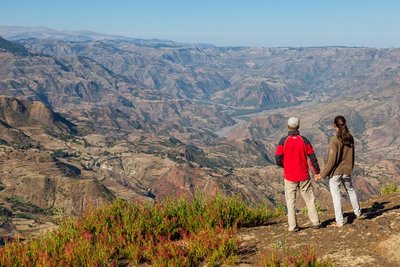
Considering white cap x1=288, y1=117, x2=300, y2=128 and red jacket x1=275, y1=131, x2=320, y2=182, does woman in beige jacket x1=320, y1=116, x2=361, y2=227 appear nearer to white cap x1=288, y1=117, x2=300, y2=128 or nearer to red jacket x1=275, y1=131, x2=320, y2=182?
red jacket x1=275, y1=131, x2=320, y2=182

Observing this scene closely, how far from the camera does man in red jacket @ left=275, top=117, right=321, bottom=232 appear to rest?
1138 cm

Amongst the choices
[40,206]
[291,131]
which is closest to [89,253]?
[291,131]

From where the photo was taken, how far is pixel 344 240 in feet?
33.9

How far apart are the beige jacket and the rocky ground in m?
1.36

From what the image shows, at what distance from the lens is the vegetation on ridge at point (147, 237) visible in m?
8.95

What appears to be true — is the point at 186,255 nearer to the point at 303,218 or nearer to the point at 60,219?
the point at 60,219

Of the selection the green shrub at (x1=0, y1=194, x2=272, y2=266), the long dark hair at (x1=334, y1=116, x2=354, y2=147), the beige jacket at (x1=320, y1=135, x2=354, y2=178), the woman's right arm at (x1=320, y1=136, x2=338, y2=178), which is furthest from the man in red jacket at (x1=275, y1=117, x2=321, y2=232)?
the green shrub at (x1=0, y1=194, x2=272, y2=266)

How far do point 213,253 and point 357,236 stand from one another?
3.68 m

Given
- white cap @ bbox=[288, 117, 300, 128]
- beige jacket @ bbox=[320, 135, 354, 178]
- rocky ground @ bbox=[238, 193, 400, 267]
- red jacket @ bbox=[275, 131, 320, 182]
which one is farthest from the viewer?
beige jacket @ bbox=[320, 135, 354, 178]

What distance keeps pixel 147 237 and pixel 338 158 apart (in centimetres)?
528

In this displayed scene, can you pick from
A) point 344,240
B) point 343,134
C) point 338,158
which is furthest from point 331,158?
point 344,240

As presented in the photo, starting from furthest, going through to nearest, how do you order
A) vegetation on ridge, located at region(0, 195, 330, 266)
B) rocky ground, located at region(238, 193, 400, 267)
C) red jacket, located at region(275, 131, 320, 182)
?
red jacket, located at region(275, 131, 320, 182) < rocky ground, located at region(238, 193, 400, 267) < vegetation on ridge, located at region(0, 195, 330, 266)

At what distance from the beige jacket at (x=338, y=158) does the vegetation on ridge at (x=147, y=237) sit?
8.57 feet

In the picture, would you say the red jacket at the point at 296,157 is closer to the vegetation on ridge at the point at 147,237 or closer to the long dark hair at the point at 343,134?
the long dark hair at the point at 343,134
